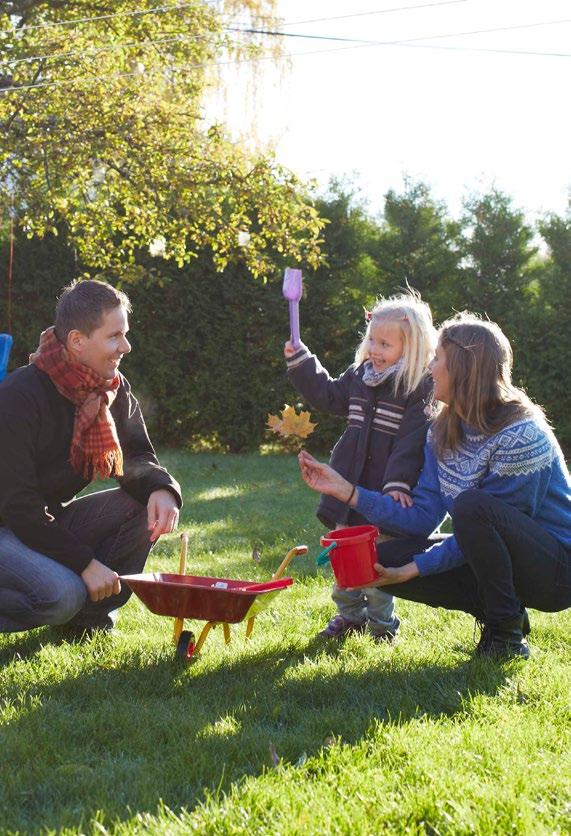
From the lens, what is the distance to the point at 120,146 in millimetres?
8508

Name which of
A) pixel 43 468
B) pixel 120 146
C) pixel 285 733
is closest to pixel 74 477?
pixel 43 468

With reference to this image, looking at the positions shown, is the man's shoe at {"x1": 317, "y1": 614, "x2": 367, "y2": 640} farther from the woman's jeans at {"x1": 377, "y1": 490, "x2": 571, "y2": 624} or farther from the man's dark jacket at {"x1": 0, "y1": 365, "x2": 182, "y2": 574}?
the man's dark jacket at {"x1": 0, "y1": 365, "x2": 182, "y2": 574}

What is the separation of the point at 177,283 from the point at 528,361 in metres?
4.04

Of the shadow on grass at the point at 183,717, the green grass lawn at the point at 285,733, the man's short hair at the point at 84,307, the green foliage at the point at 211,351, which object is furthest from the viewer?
the green foliage at the point at 211,351

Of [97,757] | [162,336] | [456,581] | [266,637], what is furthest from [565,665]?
[162,336]

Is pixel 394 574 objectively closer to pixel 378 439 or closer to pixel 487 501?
pixel 487 501

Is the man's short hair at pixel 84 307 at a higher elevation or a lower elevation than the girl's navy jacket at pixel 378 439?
higher

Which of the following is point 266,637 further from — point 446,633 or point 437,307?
point 437,307

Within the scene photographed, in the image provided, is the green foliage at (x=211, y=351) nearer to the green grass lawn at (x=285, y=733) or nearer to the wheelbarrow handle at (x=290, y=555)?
the green grass lawn at (x=285, y=733)

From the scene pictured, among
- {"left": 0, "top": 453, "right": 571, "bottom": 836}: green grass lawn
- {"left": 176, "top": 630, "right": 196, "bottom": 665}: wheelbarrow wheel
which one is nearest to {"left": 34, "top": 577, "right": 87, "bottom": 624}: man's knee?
{"left": 0, "top": 453, "right": 571, "bottom": 836}: green grass lawn

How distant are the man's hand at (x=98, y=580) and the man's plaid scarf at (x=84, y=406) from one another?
0.35 metres

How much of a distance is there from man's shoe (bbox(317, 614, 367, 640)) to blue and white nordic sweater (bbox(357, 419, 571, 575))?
1.79 ft

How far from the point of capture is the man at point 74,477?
A: 11.2 ft

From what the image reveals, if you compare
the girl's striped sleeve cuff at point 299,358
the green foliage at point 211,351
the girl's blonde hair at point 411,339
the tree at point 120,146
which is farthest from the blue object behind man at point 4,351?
the green foliage at point 211,351
